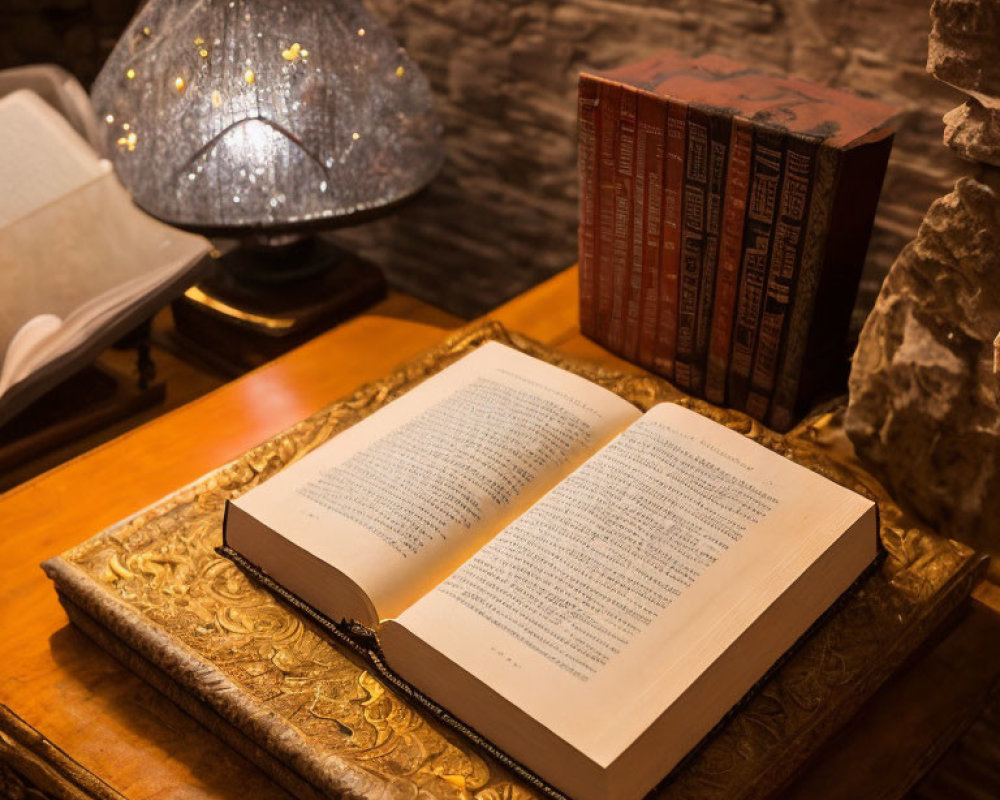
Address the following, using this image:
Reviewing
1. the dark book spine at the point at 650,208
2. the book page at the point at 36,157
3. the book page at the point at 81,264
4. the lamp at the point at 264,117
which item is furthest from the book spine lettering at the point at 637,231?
the book page at the point at 36,157

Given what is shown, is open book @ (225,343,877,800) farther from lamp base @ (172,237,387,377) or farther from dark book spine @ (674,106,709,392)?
lamp base @ (172,237,387,377)

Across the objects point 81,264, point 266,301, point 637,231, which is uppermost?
point 637,231

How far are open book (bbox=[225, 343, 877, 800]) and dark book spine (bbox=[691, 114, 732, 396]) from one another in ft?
0.57

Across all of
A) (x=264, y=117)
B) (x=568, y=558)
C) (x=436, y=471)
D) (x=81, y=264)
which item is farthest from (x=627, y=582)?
(x=81, y=264)

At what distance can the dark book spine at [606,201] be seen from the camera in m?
1.03

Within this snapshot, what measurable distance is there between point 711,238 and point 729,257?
3 centimetres

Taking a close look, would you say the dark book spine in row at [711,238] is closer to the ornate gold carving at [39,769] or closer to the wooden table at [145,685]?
the wooden table at [145,685]

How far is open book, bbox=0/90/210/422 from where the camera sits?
1196mm

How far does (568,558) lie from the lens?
0.75 m

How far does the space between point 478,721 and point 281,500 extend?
0.24 metres

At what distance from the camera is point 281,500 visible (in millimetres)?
833

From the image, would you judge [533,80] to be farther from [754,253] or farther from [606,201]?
[754,253]

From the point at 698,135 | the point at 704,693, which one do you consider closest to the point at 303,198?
the point at 698,135

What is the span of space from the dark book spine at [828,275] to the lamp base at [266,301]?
23.8 inches
